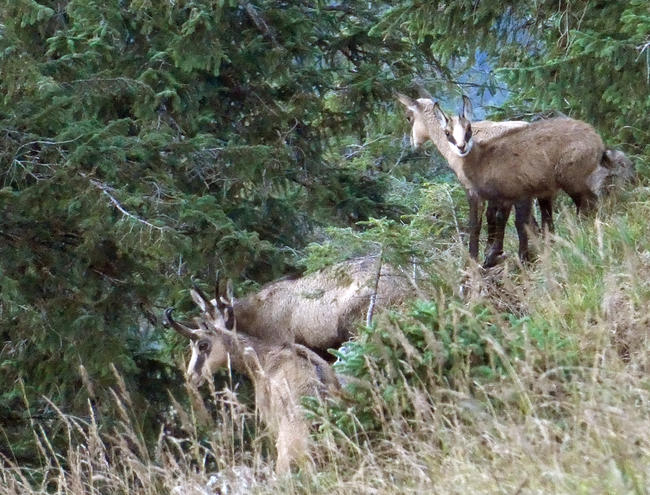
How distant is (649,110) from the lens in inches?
376

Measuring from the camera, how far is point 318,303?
32.7ft

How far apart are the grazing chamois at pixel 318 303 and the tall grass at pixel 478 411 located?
2064mm

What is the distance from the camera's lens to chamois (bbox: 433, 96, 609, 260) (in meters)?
8.38

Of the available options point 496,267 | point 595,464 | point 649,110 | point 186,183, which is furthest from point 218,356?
point 595,464

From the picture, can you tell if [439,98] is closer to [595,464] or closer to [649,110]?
[649,110]

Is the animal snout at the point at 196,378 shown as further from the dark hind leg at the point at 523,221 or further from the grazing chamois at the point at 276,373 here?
the dark hind leg at the point at 523,221

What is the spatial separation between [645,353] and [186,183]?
7.56 meters

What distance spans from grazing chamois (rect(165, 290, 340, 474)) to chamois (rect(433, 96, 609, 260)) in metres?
2.09

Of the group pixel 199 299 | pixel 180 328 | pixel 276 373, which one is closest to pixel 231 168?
pixel 199 299

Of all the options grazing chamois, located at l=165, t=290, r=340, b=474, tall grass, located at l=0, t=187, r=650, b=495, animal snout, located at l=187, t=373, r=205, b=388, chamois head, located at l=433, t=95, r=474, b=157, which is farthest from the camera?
animal snout, located at l=187, t=373, r=205, b=388

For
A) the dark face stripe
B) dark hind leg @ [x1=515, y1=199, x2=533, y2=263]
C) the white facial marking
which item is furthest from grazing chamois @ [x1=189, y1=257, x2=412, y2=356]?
the white facial marking

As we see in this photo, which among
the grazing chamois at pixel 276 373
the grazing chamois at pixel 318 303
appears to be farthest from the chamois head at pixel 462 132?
the grazing chamois at pixel 276 373

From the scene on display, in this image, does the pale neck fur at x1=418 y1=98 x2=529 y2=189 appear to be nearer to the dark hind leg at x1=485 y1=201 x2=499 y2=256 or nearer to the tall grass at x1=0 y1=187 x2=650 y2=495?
the dark hind leg at x1=485 y1=201 x2=499 y2=256

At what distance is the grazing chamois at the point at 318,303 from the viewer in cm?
901
